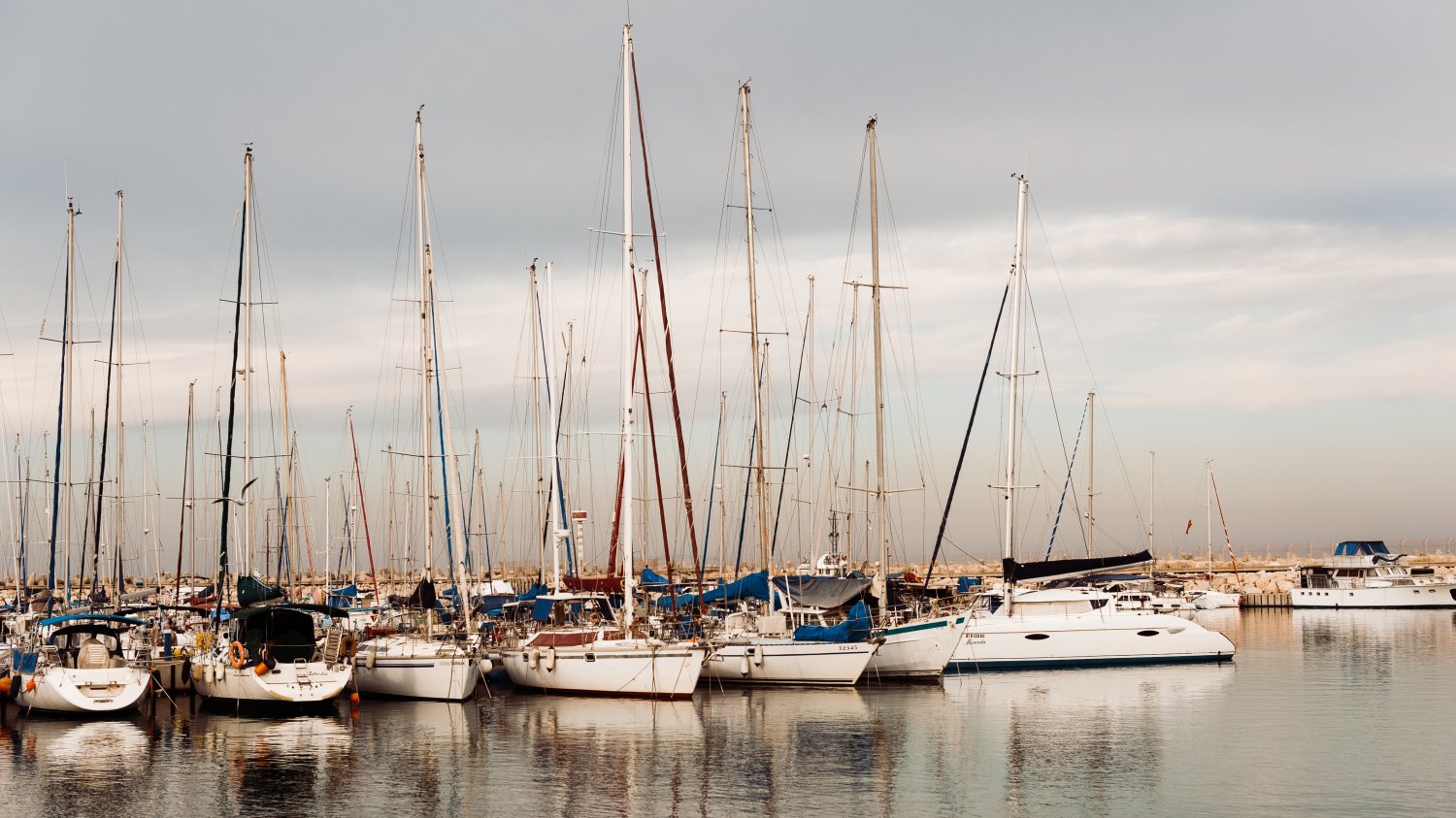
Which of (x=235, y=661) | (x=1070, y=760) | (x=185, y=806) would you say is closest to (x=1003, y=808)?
(x=1070, y=760)

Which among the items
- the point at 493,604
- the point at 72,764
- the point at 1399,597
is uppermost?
the point at 493,604

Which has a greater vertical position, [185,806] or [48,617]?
[48,617]

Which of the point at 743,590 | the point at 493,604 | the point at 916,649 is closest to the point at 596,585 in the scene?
the point at 743,590

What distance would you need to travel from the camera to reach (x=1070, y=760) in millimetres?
30188

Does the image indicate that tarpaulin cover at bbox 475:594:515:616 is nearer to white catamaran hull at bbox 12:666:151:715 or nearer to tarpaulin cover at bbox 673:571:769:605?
tarpaulin cover at bbox 673:571:769:605

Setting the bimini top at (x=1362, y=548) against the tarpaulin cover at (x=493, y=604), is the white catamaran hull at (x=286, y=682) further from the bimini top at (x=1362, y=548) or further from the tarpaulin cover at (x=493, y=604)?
the bimini top at (x=1362, y=548)

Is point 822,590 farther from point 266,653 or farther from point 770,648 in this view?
point 266,653

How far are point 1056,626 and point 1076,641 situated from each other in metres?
0.93

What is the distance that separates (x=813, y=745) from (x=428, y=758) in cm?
896

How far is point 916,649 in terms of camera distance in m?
44.0

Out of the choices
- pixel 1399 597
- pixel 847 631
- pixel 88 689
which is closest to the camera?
pixel 88 689

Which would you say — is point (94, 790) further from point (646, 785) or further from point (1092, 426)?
point (1092, 426)

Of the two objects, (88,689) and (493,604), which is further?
(493,604)

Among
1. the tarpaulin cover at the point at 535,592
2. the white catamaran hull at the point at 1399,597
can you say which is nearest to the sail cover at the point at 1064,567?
the tarpaulin cover at the point at 535,592
